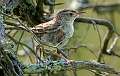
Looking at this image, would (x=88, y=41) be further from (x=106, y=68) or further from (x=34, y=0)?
(x=106, y=68)

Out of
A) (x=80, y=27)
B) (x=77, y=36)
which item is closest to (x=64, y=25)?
(x=77, y=36)

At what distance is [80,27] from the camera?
228 inches

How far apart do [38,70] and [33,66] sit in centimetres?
5

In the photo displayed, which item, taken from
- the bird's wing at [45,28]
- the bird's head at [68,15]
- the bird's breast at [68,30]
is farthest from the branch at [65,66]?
the bird's head at [68,15]

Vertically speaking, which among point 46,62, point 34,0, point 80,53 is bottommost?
point 80,53

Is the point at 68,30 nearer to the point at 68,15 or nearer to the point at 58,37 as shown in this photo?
the point at 58,37

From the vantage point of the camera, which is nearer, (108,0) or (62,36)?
(62,36)

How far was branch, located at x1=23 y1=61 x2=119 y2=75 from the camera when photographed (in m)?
3.34

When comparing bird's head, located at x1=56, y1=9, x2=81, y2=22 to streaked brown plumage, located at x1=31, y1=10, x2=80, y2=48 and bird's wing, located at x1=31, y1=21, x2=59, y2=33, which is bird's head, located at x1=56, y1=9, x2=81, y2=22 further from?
bird's wing, located at x1=31, y1=21, x2=59, y2=33

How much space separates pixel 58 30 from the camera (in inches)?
157

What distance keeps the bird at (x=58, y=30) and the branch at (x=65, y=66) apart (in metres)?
0.31

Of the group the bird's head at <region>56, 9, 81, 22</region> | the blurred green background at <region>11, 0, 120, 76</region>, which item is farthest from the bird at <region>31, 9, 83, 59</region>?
the blurred green background at <region>11, 0, 120, 76</region>

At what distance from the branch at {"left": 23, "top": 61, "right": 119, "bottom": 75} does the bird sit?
0.31 m

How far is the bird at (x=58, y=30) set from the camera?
383 cm
